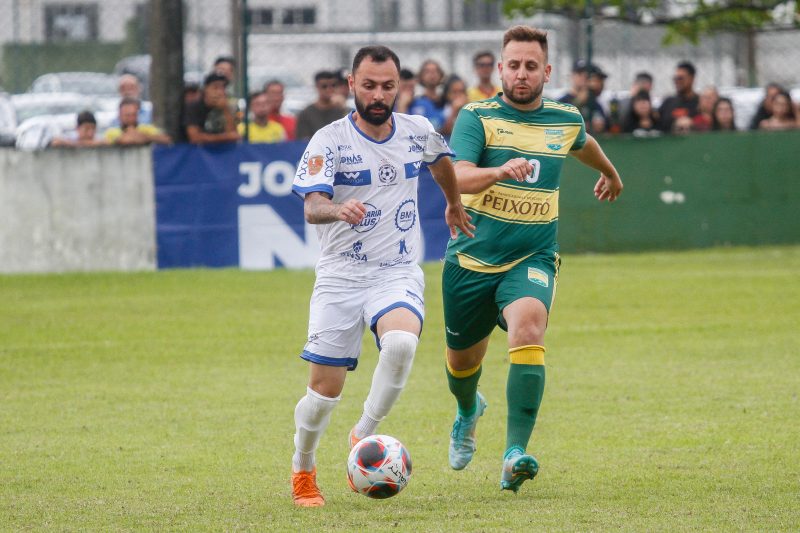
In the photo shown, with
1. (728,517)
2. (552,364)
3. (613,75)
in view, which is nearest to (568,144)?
(728,517)

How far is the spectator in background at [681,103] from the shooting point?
18.3 meters

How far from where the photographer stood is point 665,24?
66.5 ft

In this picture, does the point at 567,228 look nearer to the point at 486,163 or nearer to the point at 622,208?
the point at 622,208

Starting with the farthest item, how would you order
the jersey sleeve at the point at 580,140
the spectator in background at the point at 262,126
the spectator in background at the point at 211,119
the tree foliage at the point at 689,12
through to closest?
the tree foliage at the point at 689,12, the spectator in background at the point at 262,126, the spectator in background at the point at 211,119, the jersey sleeve at the point at 580,140

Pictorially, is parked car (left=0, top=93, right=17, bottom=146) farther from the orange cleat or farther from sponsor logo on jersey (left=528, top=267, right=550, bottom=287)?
the orange cleat

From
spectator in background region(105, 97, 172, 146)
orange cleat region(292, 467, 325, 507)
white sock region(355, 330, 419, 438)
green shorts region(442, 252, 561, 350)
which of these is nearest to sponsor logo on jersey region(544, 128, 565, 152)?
green shorts region(442, 252, 561, 350)

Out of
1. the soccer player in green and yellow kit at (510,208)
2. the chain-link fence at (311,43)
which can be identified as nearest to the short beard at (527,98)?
the soccer player in green and yellow kit at (510,208)

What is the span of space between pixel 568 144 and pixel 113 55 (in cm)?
2061

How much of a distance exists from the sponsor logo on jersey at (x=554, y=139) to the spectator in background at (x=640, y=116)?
36.7 feet

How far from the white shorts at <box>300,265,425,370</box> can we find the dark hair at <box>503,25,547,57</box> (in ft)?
4.41

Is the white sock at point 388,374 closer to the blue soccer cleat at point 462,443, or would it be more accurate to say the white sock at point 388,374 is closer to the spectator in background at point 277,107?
the blue soccer cleat at point 462,443

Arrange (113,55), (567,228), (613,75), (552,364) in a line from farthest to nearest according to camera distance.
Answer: (113,55)
(613,75)
(567,228)
(552,364)

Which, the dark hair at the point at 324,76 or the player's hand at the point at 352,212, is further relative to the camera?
the dark hair at the point at 324,76

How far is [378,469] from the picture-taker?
6.16 meters
